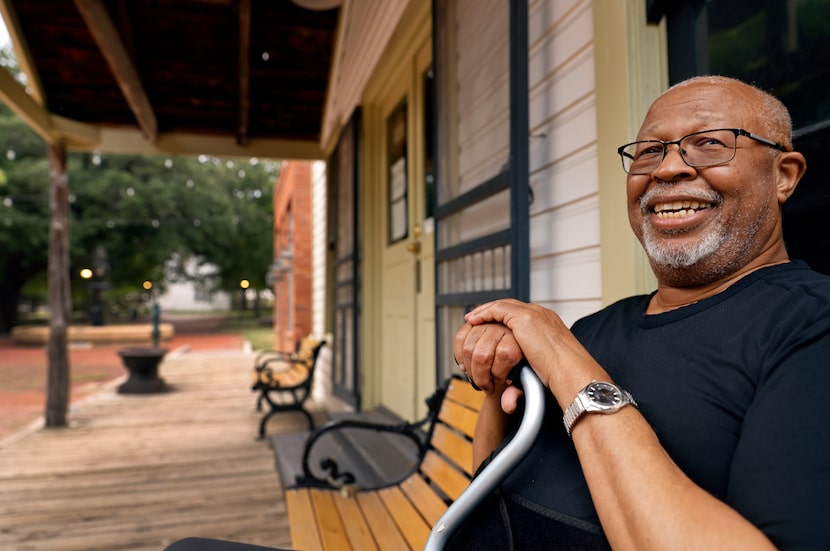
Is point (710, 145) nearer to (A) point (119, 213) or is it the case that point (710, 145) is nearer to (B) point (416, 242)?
(B) point (416, 242)

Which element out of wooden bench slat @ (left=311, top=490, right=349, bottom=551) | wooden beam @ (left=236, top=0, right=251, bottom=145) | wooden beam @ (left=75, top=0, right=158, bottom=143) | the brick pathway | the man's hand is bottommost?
the brick pathway

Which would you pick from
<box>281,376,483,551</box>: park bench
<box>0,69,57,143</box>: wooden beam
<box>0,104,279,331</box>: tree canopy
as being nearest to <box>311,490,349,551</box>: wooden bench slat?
<box>281,376,483,551</box>: park bench

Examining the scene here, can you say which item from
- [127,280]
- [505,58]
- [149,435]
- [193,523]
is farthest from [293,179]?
[127,280]

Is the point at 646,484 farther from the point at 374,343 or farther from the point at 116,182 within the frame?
the point at 116,182

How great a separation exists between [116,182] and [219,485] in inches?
731

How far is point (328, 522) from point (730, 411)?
1421 mm

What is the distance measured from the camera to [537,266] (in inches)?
80.6

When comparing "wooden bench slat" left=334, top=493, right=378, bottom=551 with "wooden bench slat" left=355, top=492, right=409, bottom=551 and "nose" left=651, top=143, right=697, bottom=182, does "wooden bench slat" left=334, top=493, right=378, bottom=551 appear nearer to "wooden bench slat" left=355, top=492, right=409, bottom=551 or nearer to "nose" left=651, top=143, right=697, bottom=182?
"wooden bench slat" left=355, top=492, right=409, bottom=551

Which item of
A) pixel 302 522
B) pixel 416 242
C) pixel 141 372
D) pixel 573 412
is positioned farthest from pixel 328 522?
pixel 141 372

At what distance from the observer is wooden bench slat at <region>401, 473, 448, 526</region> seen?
1782 millimetres

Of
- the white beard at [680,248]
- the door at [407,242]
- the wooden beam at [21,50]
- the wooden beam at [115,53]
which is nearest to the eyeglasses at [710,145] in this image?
the white beard at [680,248]

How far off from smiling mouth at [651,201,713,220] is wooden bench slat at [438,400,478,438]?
0.97m

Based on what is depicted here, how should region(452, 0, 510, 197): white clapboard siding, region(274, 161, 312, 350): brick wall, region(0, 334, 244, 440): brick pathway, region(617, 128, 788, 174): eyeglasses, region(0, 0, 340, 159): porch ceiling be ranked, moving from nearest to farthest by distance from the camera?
region(617, 128, 788, 174): eyeglasses
region(452, 0, 510, 197): white clapboard siding
region(0, 0, 340, 159): porch ceiling
region(0, 334, 244, 440): brick pathway
region(274, 161, 312, 350): brick wall

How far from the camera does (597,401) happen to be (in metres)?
0.77
